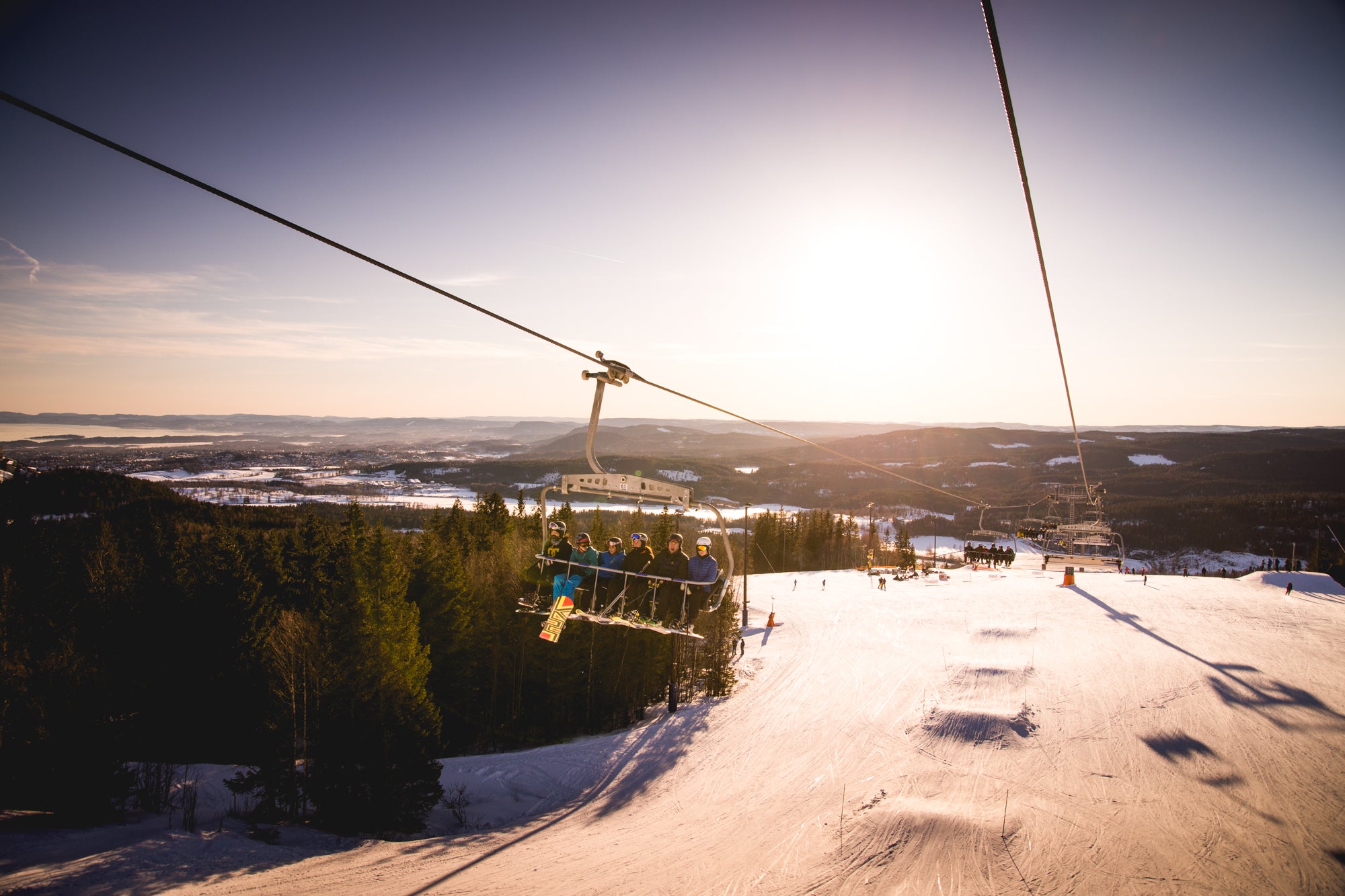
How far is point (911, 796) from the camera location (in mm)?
18688

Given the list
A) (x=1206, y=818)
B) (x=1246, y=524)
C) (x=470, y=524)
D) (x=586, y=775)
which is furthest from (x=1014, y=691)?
(x=1246, y=524)

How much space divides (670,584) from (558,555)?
2466 mm

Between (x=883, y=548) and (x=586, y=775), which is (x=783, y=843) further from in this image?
(x=883, y=548)

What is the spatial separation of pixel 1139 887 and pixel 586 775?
16.7 meters

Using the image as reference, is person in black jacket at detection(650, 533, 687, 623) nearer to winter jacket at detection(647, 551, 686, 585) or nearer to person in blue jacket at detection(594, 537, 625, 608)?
winter jacket at detection(647, 551, 686, 585)

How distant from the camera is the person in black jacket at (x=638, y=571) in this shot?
13.0m

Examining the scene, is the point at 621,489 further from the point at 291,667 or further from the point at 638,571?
the point at 291,667

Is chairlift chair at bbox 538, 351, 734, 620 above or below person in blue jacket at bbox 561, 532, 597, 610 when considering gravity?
above

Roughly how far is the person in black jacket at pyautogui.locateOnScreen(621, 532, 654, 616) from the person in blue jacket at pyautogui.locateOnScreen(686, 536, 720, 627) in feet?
2.99

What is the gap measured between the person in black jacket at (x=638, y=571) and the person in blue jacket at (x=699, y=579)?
2.99 ft

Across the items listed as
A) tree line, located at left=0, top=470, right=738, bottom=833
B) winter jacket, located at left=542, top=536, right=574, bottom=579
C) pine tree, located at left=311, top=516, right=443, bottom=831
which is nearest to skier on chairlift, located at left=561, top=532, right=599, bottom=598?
winter jacket, located at left=542, top=536, right=574, bottom=579

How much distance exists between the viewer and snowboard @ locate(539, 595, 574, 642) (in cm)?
1295

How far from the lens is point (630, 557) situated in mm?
13328

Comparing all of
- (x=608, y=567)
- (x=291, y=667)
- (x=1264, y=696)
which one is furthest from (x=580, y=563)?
(x=1264, y=696)
